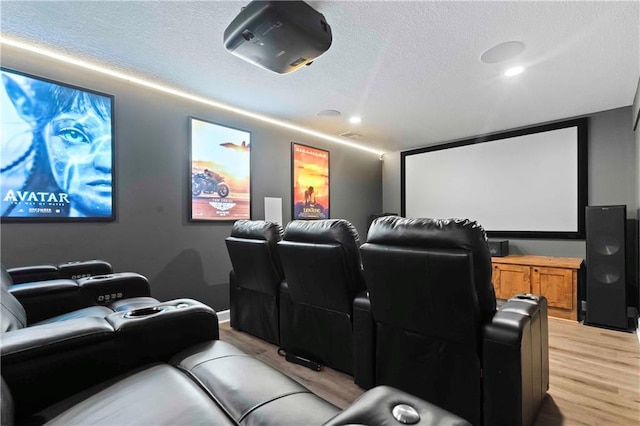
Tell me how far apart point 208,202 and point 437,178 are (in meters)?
4.15

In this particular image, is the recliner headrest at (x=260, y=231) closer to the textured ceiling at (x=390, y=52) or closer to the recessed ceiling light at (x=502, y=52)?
the textured ceiling at (x=390, y=52)

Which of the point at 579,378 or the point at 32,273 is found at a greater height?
the point at 32,273

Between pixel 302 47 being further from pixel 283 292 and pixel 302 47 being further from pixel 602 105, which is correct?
pixel 602 105

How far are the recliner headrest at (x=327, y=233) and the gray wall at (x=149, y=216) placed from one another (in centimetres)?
174

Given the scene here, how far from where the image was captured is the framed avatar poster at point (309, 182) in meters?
4.78

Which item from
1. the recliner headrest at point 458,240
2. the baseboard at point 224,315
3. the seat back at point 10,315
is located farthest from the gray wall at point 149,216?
the recliner headrest at point 458,240

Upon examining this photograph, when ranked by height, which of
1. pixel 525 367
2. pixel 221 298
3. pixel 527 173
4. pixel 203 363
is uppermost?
pixel 527 173

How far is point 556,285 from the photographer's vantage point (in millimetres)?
3729

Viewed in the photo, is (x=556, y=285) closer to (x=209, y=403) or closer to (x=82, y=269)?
(x=209, y=403)

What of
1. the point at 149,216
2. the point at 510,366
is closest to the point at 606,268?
the point at 510,366

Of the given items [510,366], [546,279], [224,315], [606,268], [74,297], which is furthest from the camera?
[546,279]

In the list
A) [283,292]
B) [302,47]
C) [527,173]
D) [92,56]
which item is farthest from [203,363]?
[527,173]

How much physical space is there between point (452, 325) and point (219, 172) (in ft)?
10.3

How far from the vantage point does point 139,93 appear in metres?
3.12
